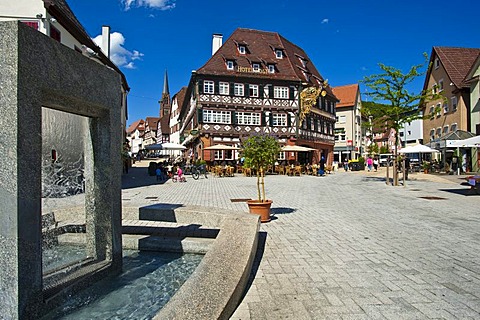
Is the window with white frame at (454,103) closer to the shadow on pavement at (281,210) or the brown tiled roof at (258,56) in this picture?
the brown tiled roof at (258,56)

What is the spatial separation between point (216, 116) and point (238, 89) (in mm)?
3399

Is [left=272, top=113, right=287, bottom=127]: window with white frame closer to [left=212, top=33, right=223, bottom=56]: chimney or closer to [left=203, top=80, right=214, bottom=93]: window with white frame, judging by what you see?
[left=203, top=80, right=214, bottom=93]: window with white frame

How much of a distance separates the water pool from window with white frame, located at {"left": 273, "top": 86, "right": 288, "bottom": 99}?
3041 cm

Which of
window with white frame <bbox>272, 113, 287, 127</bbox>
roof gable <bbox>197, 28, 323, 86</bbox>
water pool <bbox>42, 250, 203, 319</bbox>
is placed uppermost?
roof gable <bbox>197, 28, 323, 86</bbox>

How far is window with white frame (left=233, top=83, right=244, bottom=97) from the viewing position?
32.9 m

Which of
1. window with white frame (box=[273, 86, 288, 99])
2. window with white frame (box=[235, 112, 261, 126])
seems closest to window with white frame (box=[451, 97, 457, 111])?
window with white frame (box=[273, 86, 288, 99])

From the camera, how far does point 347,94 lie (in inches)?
2434

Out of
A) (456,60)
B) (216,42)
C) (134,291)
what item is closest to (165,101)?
(216,42)

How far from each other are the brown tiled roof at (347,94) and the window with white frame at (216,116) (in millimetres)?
33561

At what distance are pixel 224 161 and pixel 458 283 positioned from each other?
28.6m

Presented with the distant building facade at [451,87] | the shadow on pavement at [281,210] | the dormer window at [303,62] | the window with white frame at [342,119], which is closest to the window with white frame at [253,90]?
the dormer window at [303,62]

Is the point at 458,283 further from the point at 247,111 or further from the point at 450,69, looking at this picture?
the point at 450,69

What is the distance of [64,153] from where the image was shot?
4668 millimetres

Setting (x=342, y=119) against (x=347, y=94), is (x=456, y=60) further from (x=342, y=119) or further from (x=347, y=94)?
(x=347, y=94)
